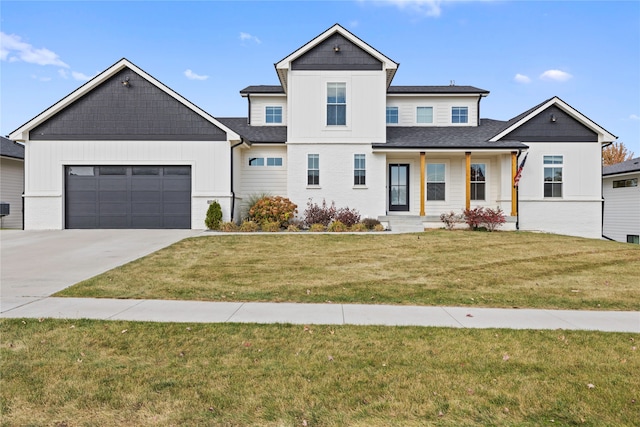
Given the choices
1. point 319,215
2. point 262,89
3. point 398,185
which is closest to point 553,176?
point 398,185

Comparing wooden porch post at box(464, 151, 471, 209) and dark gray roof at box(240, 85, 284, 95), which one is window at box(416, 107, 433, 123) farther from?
dark gray roof at box(240, 85, 284, 95)

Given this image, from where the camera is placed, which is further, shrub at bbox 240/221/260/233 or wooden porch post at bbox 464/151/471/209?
wooden porch post at bbox 464/151/471/209

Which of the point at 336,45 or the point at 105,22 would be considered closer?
the point at 105,22

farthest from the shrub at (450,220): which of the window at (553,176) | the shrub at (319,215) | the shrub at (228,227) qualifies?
the shrub at (228,227)

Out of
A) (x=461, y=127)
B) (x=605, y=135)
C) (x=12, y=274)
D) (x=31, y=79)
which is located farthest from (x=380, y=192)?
(x=31, y=79)

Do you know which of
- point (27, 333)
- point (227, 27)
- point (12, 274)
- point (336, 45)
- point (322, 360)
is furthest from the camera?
point (336, 45)

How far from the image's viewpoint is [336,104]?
59.9ft

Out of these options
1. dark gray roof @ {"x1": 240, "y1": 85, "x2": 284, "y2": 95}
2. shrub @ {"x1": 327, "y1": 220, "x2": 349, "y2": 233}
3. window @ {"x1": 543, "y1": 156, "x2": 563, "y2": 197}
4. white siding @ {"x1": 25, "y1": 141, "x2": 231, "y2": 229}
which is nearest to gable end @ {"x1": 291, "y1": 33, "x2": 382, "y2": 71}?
dark gray roof @ {"x1": 240, "y1": 85, "x2": 284, "y2": 95}

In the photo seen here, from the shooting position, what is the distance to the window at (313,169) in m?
18.3

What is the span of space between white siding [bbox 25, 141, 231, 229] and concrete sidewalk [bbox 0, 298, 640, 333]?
35.3ft

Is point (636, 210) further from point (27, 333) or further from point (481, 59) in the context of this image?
point (27, 333)

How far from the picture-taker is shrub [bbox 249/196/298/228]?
16.8 metres

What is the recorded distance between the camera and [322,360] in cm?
417

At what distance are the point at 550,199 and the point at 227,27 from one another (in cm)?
1753
